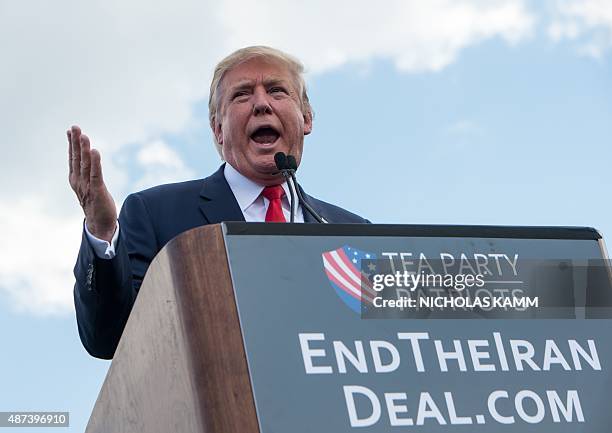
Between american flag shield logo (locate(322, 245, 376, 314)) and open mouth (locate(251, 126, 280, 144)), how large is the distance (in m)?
1.80

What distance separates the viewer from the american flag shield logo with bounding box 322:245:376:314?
6.21 ft

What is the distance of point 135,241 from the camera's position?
130 inches

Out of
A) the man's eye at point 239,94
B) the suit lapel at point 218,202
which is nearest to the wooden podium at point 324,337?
the suit lapel at point 218,202

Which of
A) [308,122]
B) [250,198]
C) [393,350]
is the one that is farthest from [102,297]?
[308,122]

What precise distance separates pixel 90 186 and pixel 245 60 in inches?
57.3

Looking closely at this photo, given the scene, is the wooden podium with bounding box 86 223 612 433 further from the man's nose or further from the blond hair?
the blond hair

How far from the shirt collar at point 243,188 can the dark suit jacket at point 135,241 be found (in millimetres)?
43

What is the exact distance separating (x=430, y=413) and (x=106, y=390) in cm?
83

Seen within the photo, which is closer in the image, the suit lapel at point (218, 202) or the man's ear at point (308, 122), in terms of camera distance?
the suit lapel at point (218, 202)

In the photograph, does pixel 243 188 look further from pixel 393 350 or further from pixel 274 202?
pixel 393 350

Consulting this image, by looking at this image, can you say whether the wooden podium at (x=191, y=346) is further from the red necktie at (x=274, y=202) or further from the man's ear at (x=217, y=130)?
the man's ear at (x=217, y=130)

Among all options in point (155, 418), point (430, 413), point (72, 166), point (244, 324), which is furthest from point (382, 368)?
point (72, 166)

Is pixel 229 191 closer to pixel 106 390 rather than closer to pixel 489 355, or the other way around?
pixel 106 390

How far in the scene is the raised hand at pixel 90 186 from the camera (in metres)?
2.46
